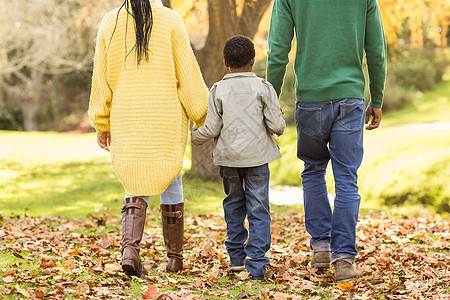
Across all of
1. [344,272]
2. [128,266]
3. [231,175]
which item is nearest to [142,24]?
[231,175]

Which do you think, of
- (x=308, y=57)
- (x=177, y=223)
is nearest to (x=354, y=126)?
(x=308, y=57)

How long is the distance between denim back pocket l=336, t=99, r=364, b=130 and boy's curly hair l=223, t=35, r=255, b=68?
65cm

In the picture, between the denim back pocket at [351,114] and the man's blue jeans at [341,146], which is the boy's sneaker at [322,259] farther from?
the denim back pocket at [351,114]

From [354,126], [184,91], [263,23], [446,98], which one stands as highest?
[263,23]

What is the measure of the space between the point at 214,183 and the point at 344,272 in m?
5.02

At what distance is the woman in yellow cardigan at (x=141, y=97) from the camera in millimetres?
3355

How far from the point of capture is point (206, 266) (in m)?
4.11

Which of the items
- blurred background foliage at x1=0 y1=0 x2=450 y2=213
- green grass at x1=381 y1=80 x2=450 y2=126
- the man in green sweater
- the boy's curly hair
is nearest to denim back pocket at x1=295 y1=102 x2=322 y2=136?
the man in green sweater

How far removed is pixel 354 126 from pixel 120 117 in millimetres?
1427

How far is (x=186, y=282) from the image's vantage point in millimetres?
3521

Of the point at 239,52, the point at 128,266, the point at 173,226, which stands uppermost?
the point at 239,52

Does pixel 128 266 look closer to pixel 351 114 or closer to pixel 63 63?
pixel 351 114

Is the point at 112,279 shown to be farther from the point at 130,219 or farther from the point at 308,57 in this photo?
the point at 308,57

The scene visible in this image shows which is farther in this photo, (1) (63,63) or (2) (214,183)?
(1) (63,63)
